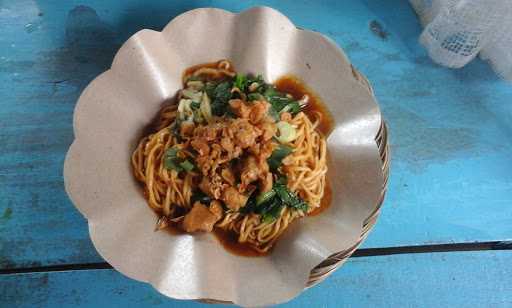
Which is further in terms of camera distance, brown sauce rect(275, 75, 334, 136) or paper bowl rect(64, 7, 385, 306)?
brown sauce rect(275, 75, 334, 136)

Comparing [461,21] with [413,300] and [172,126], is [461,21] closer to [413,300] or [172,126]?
[413,300]

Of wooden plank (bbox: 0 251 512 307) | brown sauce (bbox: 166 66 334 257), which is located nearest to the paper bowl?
brown sauce (bbox: 166 66 334 257)

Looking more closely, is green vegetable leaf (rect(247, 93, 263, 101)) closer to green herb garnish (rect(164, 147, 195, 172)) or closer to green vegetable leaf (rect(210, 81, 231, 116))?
green vegetable leaf (rect(210, 81, 231, 116))

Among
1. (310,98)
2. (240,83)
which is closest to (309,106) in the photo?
(310,98)

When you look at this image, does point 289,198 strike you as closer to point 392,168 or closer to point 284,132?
point 284,132

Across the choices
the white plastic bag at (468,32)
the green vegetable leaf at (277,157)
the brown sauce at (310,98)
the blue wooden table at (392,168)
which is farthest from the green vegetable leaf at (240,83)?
the white plastic bag at (468,32)

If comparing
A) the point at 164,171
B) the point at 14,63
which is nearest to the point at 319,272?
the point at 164,171
